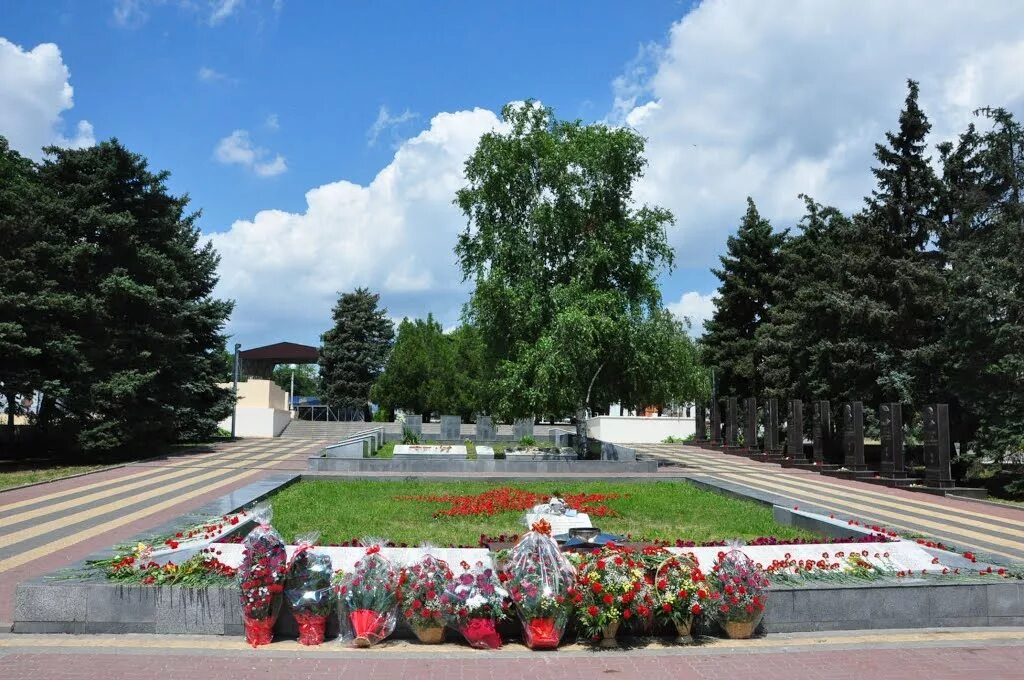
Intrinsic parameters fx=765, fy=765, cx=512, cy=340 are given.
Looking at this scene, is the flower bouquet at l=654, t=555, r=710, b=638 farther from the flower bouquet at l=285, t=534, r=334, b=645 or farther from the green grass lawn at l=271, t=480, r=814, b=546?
the green grass lawn at l=271, t=480, r=814, b=546

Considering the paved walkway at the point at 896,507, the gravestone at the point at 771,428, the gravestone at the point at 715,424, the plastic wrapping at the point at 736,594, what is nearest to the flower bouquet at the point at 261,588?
the plastic wrapping at the point at 736,594

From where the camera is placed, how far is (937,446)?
17875mm

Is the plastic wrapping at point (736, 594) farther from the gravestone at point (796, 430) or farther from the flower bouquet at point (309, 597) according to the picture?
the gravestone at point (796, 430)

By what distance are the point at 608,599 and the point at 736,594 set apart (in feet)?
3.31

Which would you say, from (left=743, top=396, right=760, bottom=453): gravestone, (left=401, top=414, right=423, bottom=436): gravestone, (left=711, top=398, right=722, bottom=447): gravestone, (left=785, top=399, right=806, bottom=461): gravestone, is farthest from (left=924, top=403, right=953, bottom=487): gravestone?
(left=401, top=414, right=423, bottom=436): gravestone

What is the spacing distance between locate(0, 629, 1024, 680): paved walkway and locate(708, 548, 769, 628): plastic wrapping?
0.20 metres

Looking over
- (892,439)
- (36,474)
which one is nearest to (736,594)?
(892,439)

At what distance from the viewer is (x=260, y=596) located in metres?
5.69

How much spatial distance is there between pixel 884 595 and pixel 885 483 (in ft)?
50.1

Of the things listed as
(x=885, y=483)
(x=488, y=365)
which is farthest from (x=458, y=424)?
(x=885, y=483)

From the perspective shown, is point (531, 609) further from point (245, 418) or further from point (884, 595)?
point (245, 418)

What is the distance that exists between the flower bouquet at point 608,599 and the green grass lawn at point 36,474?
14211 millimetres

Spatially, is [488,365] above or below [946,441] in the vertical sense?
above

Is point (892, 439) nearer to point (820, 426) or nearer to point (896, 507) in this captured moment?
point (820, 426)
